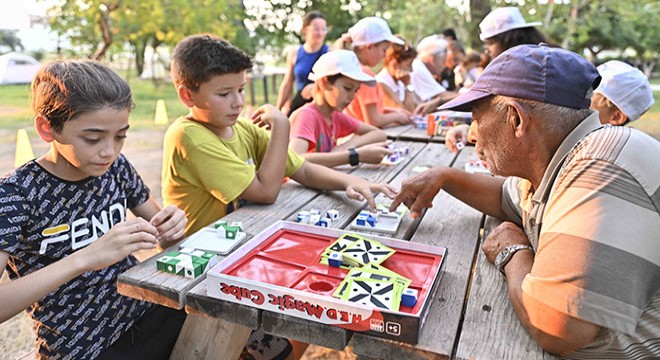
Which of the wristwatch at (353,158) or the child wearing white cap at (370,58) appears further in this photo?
the child wearing white cap at (370,58)

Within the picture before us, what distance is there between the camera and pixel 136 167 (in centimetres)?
662

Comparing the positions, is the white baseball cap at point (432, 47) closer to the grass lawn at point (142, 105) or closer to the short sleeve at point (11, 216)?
the grass lawn at point (142, 105)

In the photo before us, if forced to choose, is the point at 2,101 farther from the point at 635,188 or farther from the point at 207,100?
the point at 635,188

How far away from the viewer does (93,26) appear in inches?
413

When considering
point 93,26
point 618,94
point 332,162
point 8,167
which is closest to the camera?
point 618,94

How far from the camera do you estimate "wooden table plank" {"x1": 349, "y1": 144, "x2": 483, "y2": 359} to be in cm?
121

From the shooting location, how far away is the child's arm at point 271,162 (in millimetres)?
2219

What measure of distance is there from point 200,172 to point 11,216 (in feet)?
2.58

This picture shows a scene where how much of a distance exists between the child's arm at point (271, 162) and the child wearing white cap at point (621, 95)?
5.68ft

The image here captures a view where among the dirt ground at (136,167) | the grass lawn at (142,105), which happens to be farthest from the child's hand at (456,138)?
the grass lawn at (142,105)

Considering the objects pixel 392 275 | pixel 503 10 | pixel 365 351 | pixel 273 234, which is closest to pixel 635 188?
pixel 392 275

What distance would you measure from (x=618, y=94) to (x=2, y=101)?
565 inches

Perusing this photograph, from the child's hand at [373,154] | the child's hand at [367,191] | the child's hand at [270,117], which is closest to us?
the child's hand at [367,191]

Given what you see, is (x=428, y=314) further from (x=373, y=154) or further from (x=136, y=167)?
(x=136, y=167)
